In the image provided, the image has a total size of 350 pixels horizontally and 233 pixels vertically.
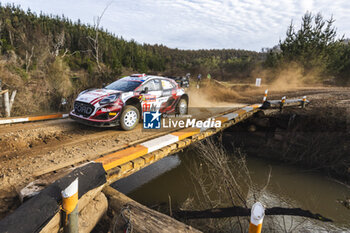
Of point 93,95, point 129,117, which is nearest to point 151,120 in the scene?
point 129,117

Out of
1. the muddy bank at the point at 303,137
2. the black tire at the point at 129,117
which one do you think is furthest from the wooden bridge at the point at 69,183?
the muddy bank at the point at 303,137

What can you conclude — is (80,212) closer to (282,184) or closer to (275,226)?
(275,226)

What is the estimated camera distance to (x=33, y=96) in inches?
361

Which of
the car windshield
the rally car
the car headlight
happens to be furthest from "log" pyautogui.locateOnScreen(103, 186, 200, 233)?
the car windshield

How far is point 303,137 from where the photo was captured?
855cm

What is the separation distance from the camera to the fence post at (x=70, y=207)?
6.69ft

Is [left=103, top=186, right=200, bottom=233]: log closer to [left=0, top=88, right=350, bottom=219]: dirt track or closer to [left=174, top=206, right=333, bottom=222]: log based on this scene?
[left=0, top=88, right=350, bottom=219]: dirt track

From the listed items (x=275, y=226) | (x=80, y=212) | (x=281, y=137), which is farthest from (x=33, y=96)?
(x=281, y=137)

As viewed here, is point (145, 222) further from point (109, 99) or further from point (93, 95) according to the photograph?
point (93, 95)

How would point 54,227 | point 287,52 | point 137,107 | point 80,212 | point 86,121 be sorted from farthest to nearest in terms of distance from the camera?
point 287,52, point 137,107, point 86,121, point 80,212, point 54,227

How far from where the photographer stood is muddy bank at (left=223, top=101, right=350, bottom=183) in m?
7.42

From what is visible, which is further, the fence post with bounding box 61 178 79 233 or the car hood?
the car hood

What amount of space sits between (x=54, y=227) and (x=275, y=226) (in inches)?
192

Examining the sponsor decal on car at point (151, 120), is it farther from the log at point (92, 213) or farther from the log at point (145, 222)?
the log at point (145, 222)
